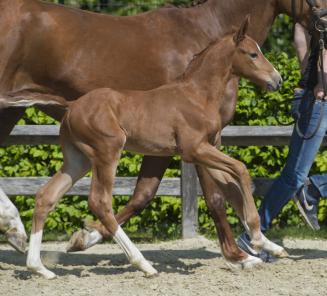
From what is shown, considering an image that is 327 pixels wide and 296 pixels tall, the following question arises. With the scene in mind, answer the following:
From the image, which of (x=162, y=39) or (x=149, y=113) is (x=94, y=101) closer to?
(x=149, y=113)

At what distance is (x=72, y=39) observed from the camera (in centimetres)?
635

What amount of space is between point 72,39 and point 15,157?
2140mm

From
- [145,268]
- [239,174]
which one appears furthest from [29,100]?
[239,174]

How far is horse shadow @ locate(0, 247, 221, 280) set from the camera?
6.30 m

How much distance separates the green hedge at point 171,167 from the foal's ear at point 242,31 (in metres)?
2.01

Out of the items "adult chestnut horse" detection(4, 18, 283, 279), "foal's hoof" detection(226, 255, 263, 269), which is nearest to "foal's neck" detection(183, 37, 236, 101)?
"adult chestnut horse" detection(4, 18, 283, 279)

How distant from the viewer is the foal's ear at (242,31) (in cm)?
595

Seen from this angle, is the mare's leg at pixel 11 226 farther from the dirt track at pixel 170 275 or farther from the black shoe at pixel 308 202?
the black shoe at pixel 308 202

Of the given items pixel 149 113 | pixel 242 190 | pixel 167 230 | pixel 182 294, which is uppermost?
pixel 149 113

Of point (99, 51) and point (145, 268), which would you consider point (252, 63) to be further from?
point (145, 268)

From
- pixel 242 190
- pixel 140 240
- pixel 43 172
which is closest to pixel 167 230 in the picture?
pixel 140 240

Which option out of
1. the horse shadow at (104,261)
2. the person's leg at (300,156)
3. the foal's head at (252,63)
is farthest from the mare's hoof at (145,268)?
the foal's head at (252,63)

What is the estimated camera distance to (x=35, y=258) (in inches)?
231

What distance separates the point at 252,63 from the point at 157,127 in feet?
2.45
